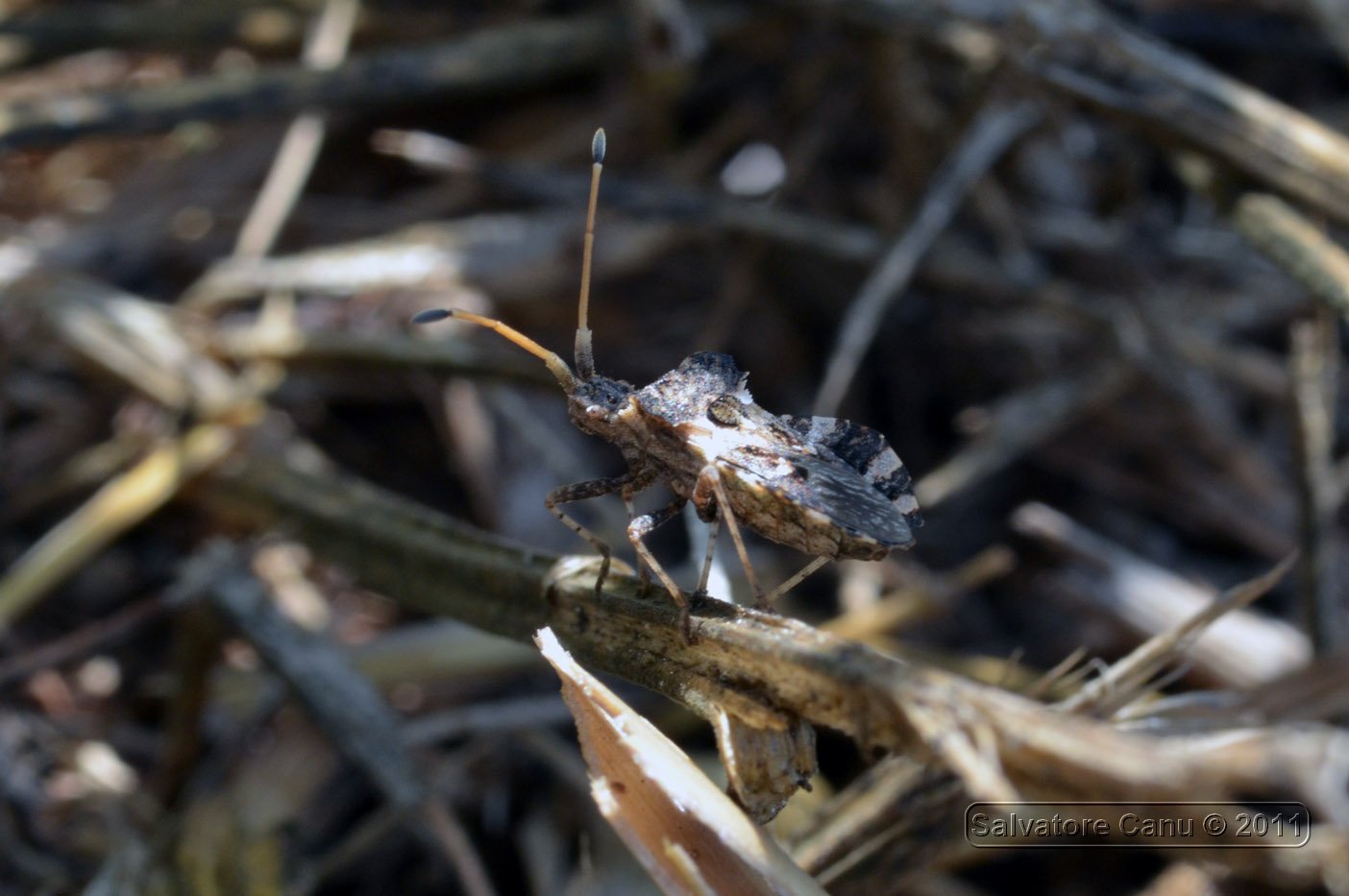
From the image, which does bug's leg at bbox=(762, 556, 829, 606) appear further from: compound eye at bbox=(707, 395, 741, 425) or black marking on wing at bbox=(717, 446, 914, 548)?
compound eye at bbox=(707, 395, 741, 425)

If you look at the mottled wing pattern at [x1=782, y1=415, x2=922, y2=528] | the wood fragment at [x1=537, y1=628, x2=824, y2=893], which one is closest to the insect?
the mottled wing pattern at [x1=782, y1=415, x2=922, y2=528]

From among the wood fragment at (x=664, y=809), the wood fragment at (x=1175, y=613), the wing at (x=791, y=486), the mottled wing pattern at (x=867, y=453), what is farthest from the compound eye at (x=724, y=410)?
the wood fragment at (x=1175, y=613)

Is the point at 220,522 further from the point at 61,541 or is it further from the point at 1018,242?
the point at 1018,242

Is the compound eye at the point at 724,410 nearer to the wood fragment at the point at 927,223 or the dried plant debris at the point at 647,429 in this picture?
the dried plant debris at the point at 647,429

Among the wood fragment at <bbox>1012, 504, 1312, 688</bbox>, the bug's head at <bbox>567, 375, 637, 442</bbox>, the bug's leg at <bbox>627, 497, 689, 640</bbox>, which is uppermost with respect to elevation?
the bug's head at <bbox>567, 375, 637, 442</bbox>

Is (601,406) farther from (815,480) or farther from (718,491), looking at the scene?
(815,480)

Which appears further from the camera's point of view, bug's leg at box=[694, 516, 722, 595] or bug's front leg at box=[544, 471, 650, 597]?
bug's front leg at box=[544, 471, 650, 597]

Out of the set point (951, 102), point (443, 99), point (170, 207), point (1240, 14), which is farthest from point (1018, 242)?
point (170, 207)
